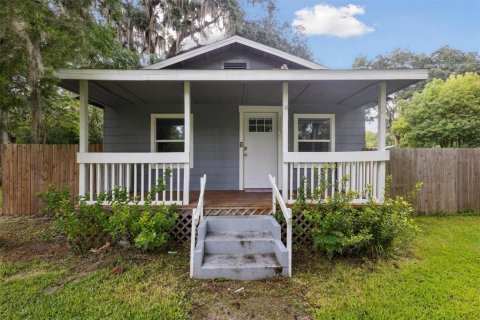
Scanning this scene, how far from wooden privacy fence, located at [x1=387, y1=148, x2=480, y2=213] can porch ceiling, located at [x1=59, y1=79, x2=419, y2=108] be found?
1.75 m

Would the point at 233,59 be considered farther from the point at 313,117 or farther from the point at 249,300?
the point at 249,300

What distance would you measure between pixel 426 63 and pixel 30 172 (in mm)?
30094

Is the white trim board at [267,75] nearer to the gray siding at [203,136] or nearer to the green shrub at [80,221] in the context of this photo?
the green shrub at [80,221]

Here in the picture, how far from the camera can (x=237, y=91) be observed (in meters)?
5.40

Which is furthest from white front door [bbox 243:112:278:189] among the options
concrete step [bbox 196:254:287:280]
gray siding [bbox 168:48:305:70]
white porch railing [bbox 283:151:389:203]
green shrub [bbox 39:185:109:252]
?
green shrub [bbox 39:185:109:252]

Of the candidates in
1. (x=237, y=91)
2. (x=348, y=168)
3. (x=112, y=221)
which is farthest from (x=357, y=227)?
(x=112, y=221)

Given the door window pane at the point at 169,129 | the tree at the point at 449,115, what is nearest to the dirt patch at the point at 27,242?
the door window pane at the point at 169,129

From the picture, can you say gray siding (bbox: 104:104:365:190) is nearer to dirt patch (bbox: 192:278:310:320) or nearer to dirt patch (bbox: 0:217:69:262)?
dirt patch (bbox: 0:217:69:262)

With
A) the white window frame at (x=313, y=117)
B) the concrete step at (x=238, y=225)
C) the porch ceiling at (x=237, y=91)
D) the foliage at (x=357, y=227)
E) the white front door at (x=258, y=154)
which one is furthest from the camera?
the white window frame at (x=313, y=117)

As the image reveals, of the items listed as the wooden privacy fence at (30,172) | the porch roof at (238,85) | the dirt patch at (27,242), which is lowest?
the dirt patch at (27,242)

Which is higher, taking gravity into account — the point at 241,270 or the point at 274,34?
the point at 274,34

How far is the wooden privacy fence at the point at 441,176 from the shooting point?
6133 millimetres

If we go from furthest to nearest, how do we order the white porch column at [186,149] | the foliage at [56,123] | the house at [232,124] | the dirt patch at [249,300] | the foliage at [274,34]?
the foliage at [274,34], the foliage at [56,123], the house at [232,124], the white porch column at [186,149], the dirt patch at [249,300]

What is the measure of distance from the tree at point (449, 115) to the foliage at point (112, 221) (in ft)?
43.3
